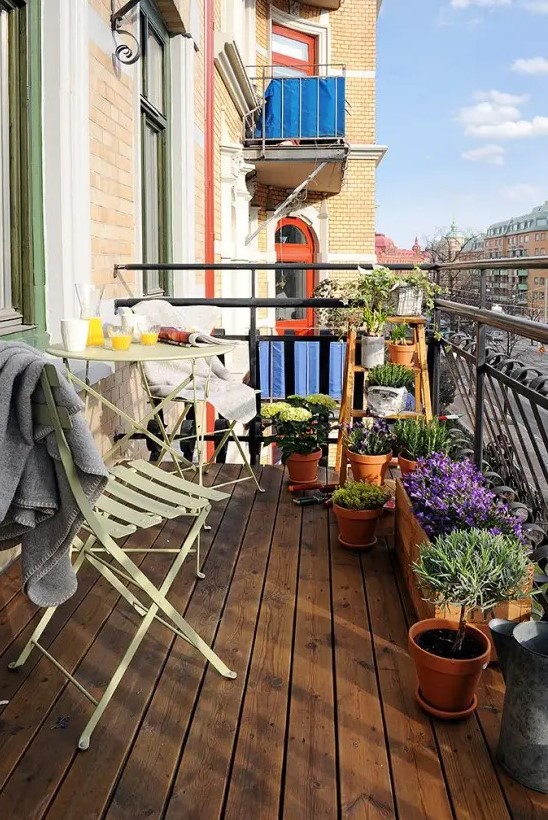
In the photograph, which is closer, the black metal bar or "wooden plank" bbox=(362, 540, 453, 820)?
"wooden plank" bbox=(362, 540, 453, 820)

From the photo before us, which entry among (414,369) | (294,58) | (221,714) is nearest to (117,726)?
(221,714)

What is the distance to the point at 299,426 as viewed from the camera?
153 inches

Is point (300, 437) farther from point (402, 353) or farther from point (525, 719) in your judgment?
point (525, 719)

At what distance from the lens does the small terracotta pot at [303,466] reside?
3861 mm

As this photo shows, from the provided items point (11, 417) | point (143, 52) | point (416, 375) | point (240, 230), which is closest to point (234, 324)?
point (240, 230)

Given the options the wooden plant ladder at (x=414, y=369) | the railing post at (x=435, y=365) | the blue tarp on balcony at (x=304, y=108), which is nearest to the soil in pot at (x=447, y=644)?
the wooden plant ladder at (x=414, y=369)

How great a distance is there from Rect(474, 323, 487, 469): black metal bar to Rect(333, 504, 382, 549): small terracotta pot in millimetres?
531

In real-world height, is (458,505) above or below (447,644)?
above

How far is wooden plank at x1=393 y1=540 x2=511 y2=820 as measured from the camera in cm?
156

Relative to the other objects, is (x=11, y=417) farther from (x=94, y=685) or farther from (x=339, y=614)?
(x=339, y=614)

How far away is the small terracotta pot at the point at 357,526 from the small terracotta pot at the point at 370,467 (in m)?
0.46

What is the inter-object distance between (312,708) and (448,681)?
1.19ft

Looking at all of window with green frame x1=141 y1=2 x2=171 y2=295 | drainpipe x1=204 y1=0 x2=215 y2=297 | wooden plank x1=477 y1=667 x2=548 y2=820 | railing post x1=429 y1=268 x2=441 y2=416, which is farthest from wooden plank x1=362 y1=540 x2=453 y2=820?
drainpipe x1=204 y1=0 x2=215 y2=297

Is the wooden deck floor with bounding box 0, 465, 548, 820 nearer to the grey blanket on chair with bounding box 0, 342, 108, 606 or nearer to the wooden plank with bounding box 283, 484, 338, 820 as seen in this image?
the wooden plank with bounding box 283, 484, 338, 820
